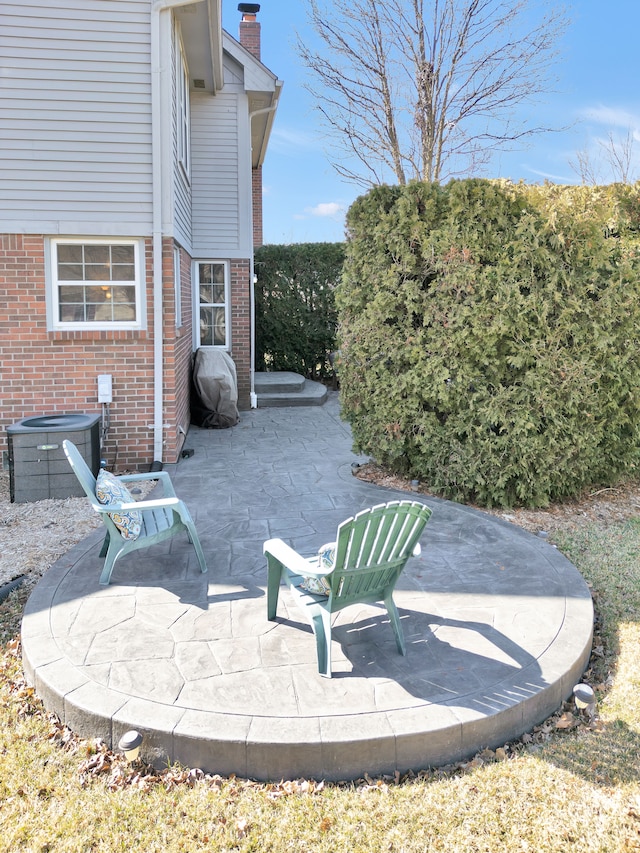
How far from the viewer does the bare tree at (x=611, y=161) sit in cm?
1530

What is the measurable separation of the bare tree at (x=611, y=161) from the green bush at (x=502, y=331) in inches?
386

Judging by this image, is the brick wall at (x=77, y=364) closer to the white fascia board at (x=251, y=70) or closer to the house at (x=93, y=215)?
the house at (x=93, y=215)

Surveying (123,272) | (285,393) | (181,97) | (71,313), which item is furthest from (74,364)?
(285,393)

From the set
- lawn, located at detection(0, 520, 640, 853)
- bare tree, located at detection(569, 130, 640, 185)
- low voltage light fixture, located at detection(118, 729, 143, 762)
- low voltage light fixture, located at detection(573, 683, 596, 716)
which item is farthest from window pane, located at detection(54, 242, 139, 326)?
bare tree, located at detection(569, 130, 640, 185)

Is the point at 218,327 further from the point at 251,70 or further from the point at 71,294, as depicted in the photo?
the point at 71,294

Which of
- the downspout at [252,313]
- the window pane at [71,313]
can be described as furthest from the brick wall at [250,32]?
the window pane at [71,313]

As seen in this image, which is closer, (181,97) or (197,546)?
(197,546)

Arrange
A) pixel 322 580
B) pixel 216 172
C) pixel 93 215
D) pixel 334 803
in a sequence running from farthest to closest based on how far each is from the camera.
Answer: pixel 216 172
pixel 93 215
pixel 322 580
pixel 334 803

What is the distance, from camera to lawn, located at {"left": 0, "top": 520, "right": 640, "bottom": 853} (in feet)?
7.96

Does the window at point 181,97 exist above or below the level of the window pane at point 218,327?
above

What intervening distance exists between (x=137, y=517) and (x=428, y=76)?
1285cm

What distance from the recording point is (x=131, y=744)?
2.75 m

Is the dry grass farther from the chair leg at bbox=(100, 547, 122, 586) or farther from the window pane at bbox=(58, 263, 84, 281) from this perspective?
the window pane at bbox=(58, 263, 84, 281)

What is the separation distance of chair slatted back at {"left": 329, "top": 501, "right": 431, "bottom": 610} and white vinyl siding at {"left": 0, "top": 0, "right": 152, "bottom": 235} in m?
5.18
